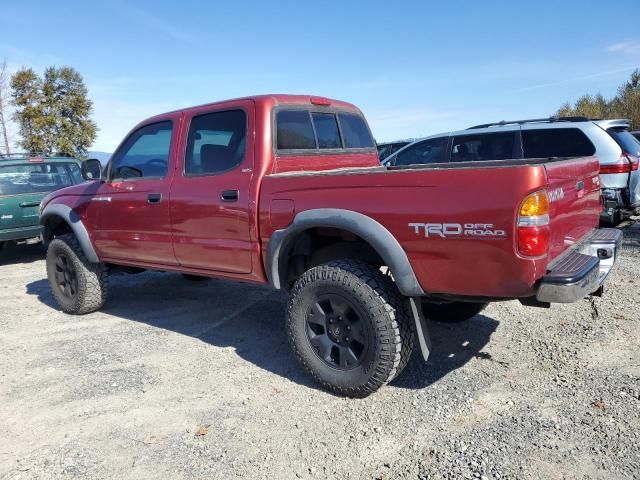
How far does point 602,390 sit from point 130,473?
9.10ft

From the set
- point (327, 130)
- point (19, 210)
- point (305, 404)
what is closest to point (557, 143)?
point (327, 130)

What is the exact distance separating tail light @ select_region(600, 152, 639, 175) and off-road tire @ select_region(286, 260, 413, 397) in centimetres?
493

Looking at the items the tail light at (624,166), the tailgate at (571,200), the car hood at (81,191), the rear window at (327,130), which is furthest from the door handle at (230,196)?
the tail light at (624,166)

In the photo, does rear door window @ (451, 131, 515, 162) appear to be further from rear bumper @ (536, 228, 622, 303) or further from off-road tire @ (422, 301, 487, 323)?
rear bumper @ (536, 228, 622, 303)

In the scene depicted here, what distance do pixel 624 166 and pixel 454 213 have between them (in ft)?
16.9

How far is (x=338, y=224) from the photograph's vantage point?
3059mm

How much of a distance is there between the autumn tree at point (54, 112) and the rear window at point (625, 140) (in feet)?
77.8

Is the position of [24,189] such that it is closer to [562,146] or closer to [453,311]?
[453,311]

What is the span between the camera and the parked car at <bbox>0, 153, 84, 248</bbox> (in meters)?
7.87

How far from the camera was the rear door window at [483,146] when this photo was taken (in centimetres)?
745

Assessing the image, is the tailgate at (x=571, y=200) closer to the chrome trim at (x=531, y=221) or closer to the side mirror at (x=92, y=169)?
the chrome trim at (x=531, y=221)

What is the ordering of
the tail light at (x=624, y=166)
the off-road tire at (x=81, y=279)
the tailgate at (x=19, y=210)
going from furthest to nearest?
the tailgate at (x=19, y=210) < the tail light at (x=624, y=166) < the off-road tire at (x=81, y=279)

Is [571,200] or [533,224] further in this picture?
[571,200]

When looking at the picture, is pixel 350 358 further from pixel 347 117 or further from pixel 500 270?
pixel 347 117
